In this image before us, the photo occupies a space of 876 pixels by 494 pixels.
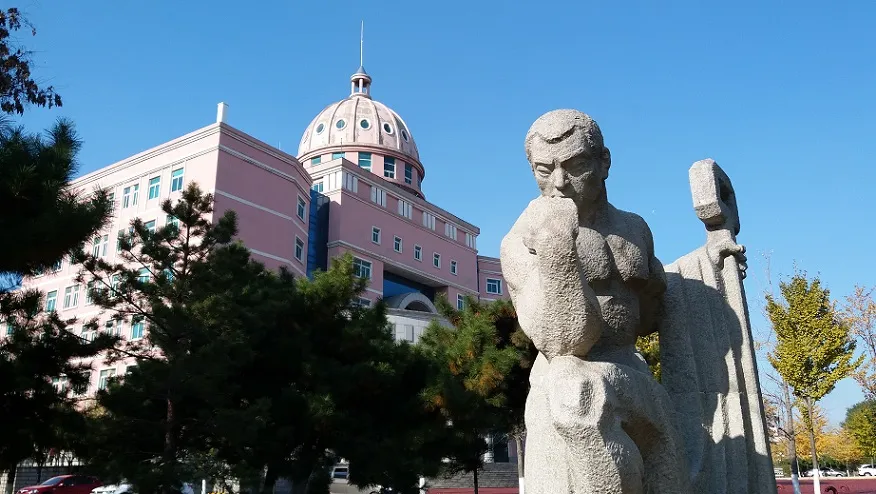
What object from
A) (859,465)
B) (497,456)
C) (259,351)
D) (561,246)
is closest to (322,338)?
(259,351)

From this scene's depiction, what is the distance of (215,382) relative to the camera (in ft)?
31.5

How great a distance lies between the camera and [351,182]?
33031mm

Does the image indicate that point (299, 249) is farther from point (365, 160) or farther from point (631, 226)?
point (631, 226)

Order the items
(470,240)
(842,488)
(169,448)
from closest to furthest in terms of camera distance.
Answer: (169,448)
(842,488)
(470,240)

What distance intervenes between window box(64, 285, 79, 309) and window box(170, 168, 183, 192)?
5.19m

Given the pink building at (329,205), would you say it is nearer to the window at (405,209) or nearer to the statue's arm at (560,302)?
the window at (405,209)

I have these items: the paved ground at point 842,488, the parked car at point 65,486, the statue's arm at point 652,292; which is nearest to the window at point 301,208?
the parked car at point 65,486

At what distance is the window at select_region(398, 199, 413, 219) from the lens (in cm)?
3572

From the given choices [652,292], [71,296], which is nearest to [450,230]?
[71,296]

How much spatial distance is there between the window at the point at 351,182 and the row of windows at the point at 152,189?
26.0ft

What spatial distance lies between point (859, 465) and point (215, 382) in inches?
1828

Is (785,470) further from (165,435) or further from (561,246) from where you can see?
(561,246)

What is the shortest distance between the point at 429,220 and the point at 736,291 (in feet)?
112

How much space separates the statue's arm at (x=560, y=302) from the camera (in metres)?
2.47
